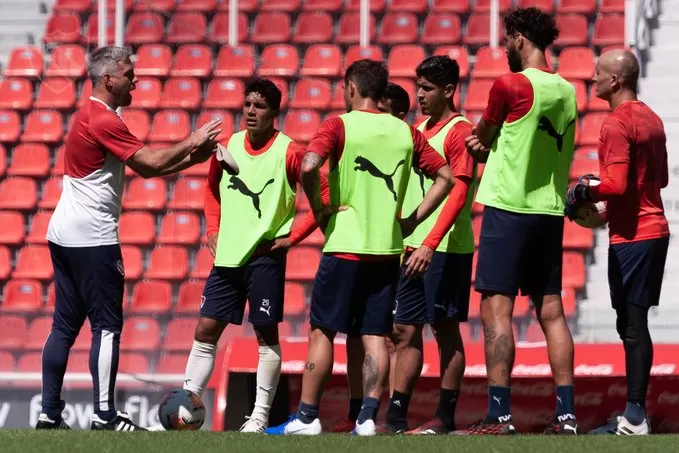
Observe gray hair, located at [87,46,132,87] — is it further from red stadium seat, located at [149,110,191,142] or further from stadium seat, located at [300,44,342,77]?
stadium seat, located at [300,44,342,77]

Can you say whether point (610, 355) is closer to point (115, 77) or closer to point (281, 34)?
point (115, 77)

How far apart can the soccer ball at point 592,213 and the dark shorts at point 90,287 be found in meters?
2.17

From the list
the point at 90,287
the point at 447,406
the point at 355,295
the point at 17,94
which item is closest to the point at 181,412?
the point at 90,287

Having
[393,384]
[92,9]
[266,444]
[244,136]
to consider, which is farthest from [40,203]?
[266,444]

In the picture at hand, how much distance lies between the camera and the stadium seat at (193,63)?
10.6m

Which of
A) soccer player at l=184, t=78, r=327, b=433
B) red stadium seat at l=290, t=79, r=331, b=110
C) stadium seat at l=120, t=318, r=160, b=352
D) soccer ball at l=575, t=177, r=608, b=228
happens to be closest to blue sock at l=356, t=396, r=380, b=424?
soccer player at l=184, t=78, r=327, b=433

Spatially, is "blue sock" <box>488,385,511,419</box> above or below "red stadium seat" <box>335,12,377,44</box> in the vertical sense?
below

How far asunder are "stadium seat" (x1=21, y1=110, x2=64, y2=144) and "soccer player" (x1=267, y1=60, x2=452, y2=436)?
527cm

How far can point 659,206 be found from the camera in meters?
6.28

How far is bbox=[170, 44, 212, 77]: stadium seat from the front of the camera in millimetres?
10609

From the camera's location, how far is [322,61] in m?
11.2

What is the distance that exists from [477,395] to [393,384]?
1.20m

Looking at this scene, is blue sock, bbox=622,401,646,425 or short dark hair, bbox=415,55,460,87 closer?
blue sock, bbox=622,401,646,425

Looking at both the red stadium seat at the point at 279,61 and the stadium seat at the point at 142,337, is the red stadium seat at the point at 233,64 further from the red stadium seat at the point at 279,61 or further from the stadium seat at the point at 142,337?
the stadium seat at the point at 142,337
